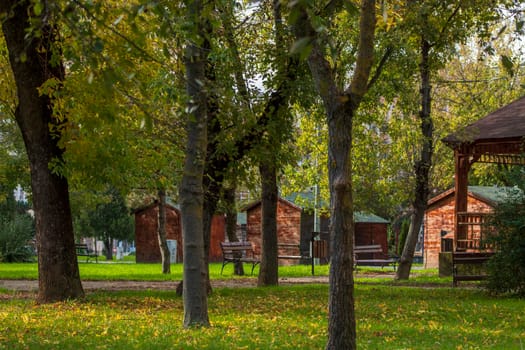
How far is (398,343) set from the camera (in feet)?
33.5

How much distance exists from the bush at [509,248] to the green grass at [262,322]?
0.51 meters

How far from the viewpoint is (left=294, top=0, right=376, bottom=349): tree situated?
336 inches

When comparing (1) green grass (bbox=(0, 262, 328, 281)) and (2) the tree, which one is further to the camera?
(1) green grass (bbox=(0, 262, 328, 281))

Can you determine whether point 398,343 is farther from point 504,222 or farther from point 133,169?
point 504,222

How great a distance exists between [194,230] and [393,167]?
26526mm

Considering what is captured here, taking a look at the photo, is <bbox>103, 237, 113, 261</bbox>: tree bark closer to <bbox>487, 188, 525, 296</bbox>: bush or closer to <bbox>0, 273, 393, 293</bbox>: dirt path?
<bbox>0, 273, 393, 293</bbox>: dirt path

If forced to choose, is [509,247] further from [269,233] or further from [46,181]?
[46,181]

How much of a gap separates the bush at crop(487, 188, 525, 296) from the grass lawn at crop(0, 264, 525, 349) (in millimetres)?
474

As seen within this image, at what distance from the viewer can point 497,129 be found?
2391 centimetres

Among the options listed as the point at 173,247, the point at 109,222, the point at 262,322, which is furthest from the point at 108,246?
the point at 262,322

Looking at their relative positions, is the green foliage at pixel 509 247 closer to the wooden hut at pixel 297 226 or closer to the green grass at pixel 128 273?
the green grass at pixel 128 273

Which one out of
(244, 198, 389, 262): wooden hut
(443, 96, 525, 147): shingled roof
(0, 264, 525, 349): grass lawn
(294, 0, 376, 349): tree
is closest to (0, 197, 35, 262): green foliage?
(244, 198, 389, 262): wooden hut

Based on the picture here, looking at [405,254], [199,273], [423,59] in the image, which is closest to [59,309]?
[199,273]

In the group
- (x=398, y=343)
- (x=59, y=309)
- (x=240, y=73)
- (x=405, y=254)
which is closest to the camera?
(x=398, y=343)
